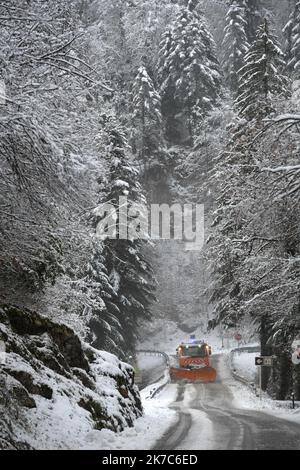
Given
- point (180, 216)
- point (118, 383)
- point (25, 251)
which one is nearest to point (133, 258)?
point (118, 383)

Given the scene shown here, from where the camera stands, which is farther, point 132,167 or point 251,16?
point 251,16

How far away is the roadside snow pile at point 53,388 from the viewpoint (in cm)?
902

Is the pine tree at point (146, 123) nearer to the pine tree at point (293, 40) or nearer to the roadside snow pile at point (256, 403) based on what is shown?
the pine tree at point (293, 40)

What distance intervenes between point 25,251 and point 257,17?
67.0 metres

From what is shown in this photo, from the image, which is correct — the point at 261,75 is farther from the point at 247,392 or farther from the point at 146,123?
the point at 146,123

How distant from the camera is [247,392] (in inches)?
1137

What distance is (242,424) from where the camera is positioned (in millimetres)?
14844

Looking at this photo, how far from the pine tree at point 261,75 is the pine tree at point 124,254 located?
684cm

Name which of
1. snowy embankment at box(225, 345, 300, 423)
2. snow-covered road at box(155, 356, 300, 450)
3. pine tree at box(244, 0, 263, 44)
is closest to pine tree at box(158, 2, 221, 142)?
pine tree at box(244, 0, 263, 44)

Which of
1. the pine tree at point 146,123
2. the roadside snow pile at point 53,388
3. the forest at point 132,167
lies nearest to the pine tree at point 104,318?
the forest at point 132,167

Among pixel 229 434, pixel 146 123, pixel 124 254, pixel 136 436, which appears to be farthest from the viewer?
pixel 146 123

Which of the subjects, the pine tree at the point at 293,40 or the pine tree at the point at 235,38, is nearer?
the pine tree at the point at 293,40

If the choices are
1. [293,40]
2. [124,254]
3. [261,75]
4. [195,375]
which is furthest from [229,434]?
[293,40]

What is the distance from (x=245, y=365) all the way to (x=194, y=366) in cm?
999
